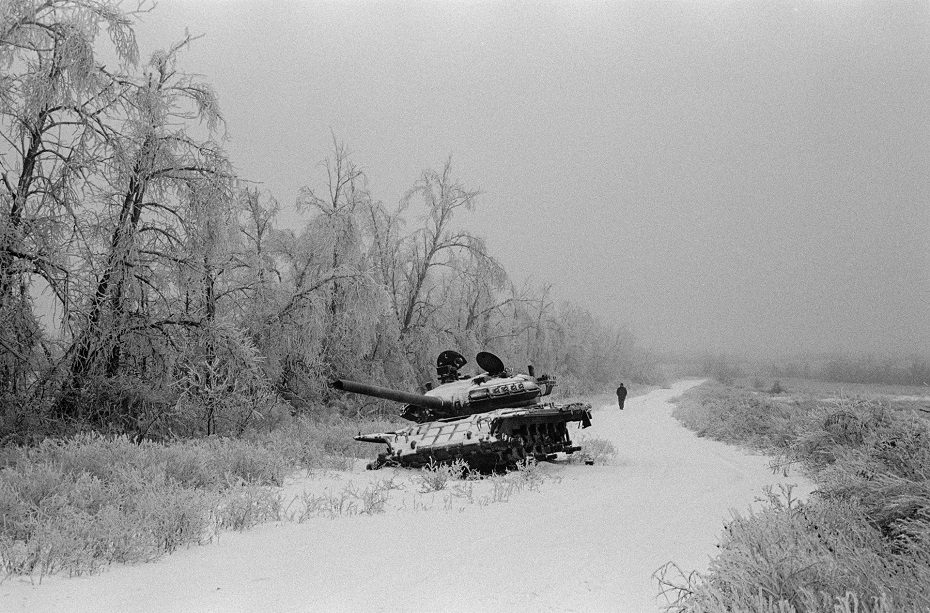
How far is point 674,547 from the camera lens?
454 cm

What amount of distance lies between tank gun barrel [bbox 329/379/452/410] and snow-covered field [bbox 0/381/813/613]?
2433 mm

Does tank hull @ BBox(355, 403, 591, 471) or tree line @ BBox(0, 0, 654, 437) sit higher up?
tree line @ BBox(0, 0, 654, 437)

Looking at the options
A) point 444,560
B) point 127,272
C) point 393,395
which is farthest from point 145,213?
point 444,560

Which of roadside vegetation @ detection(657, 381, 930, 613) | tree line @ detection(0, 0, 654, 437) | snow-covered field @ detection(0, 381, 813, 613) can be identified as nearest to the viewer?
roadside vegetation @ detection(657, 381, 930, 613)

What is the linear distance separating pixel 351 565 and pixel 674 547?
2.42 m

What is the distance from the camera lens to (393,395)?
985 cm

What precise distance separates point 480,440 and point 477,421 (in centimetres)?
36

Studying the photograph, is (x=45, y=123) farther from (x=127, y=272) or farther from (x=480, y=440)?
(x=480, y=440)

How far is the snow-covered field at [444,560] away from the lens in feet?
10.9

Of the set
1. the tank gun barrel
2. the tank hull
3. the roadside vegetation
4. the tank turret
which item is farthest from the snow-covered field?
the tank turret

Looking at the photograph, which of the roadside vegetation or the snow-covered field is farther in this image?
the snow-covered field

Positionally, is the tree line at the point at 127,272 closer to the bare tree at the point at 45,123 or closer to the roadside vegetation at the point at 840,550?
the bare tree at the point at 45,123

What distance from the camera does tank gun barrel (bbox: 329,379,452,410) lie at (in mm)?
9461

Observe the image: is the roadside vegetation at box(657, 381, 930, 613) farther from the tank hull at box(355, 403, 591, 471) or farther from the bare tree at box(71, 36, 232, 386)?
the bare tree at box(71, 36, 232, 386)
